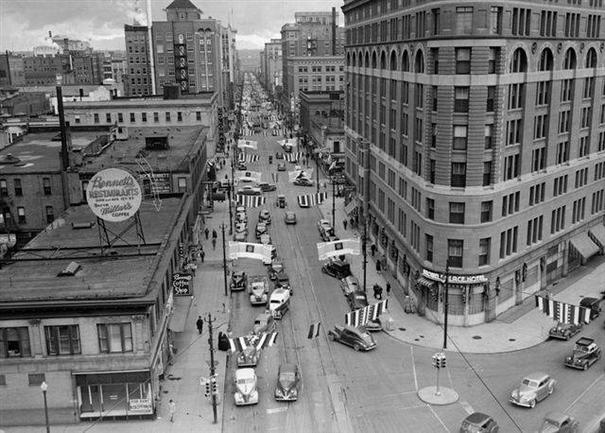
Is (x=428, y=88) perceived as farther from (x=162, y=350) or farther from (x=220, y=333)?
(x=162, y=350)

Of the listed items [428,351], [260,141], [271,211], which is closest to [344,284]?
[428,351]

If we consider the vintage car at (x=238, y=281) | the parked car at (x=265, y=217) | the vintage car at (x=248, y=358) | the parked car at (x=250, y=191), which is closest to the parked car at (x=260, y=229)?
the parked car at (x=265, y=217)

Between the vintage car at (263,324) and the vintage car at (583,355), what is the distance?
22892mm

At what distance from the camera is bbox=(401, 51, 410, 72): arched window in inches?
2413

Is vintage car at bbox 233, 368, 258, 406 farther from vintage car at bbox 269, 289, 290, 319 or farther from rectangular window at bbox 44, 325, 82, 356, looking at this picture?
vintage car at bbox 269, 289, 290, 319

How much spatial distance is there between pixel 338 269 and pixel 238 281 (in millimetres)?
10647

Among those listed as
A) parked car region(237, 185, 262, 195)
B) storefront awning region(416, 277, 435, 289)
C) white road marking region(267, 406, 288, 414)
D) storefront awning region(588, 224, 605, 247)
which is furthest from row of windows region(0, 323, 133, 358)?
parked car region(237, 185, 262, 195)

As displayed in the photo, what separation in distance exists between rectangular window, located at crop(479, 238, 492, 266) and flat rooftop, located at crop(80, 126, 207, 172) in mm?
34521

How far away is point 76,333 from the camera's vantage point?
39781mm

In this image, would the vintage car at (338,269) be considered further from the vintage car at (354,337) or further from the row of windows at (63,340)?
the row of windows at (63,340)

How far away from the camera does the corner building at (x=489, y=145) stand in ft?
169

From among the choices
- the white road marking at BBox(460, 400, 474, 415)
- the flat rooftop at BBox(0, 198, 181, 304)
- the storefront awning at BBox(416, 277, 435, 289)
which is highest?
the flat rooftop at BBox(0, 198, 181, 304)

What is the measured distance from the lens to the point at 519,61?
53.7 metres

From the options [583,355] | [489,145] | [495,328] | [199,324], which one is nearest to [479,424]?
[583,355]
